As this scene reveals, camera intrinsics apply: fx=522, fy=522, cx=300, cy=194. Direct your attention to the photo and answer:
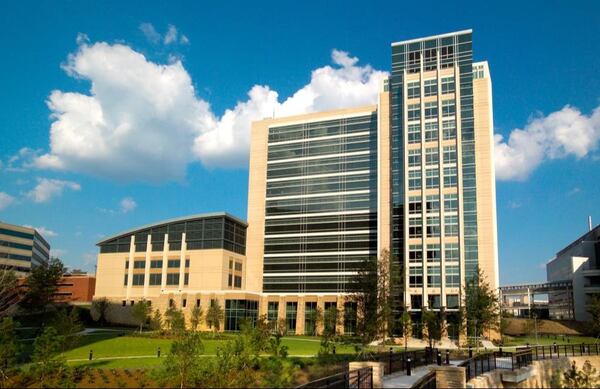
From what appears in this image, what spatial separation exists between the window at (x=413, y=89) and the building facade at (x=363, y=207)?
0.48 ft

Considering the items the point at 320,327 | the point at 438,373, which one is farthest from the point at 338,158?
the point at 438,373

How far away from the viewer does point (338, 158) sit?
83.8m

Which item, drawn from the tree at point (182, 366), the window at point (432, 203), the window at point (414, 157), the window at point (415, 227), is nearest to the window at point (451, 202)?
the window at point (432, 203)

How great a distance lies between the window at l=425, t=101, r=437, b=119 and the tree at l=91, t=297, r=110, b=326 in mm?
57017

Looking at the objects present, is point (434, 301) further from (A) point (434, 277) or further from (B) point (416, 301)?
(A) point (434, 277)

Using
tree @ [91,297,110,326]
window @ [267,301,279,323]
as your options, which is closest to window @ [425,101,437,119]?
window @ [267,301,279,323]

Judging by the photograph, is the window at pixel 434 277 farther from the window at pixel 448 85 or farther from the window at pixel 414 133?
the window at pixel 448 85

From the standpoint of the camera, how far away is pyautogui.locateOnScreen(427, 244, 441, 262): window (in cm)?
6975

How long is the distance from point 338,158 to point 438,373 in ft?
212

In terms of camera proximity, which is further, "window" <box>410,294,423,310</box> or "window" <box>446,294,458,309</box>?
"window" <box>410,294,423,310</box>

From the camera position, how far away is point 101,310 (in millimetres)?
81812

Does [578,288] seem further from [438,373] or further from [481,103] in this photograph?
[438,373]

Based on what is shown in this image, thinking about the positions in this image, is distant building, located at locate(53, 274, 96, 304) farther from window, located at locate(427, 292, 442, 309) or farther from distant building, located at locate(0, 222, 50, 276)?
window, located at locate(427, 292, 442, 309)

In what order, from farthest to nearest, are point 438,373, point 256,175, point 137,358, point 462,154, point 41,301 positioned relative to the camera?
point 256,175
point 462,154
point 41,301
point 137,358
point 438,373
